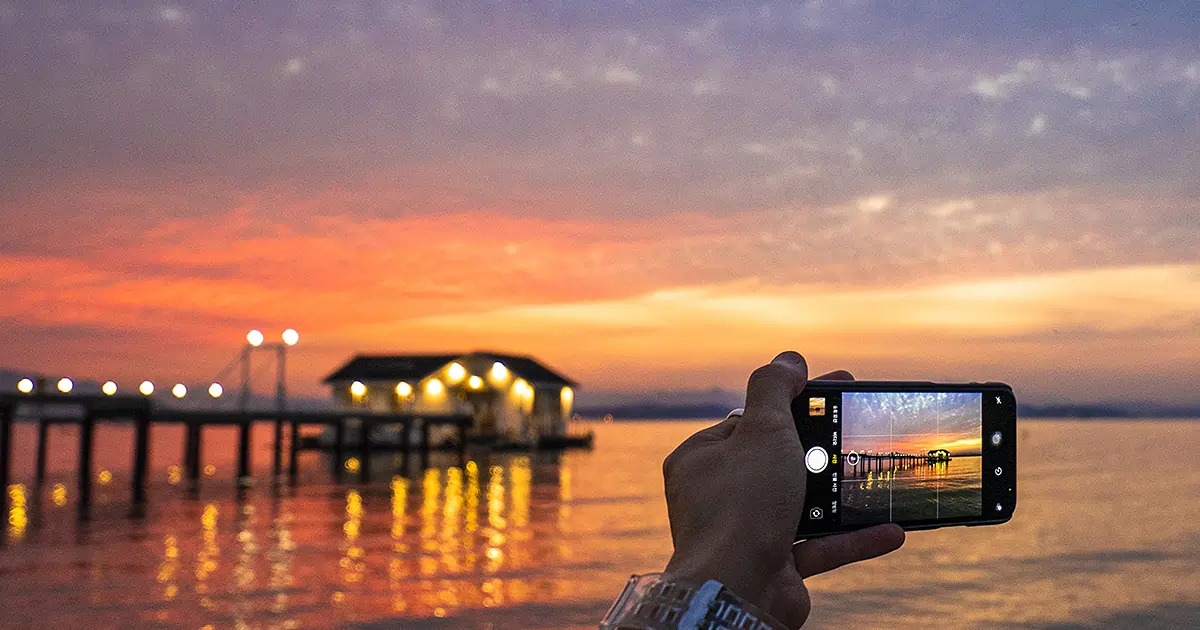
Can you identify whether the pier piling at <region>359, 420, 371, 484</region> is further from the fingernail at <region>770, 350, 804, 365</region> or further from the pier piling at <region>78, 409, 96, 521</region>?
the fingernail at <region>770, 350, 804, 365</region>

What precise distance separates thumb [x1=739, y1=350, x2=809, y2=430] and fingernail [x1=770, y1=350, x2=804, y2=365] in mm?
13

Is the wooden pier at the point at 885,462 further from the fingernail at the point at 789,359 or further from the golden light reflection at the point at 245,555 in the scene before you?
the golden light reflection at the point at 245,555

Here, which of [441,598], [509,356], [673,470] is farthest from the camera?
[509,356]

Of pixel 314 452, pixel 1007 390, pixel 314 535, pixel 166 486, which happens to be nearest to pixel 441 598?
pixel 314 535

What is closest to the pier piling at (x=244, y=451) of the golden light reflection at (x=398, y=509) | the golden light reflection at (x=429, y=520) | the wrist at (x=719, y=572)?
→ the golden light reflection at (x=398, y=509)

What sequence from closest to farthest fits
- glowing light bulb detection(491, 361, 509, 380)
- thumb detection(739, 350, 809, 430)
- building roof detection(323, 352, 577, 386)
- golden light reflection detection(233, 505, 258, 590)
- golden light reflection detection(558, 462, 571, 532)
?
thumb detection(739, 350, 809, 430), golden light reflection detection(233, 505, 258, 590), golden light reflection detection(558, 462, 571, 532), glowing light bulb detection(491, 361, 509, 380), building roof detection(323, 352, 577, 386)

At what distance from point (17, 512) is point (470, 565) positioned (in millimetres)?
16898

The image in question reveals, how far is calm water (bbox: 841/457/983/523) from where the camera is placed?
8.61 feet

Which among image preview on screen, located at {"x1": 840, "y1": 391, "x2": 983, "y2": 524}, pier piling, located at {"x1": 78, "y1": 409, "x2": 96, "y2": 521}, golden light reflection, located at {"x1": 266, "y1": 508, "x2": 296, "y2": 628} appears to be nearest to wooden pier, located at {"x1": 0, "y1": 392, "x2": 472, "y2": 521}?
pier piling, located at {"x1": 78, "y1": 409, "x2": 96, "y2": 521}

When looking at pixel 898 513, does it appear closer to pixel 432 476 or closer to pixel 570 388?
pixel 432 476

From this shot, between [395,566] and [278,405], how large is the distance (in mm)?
26409

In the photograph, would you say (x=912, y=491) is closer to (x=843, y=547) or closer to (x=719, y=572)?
(x=843, y=547)

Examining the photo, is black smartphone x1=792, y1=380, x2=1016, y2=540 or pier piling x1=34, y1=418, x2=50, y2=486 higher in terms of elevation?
black smartphone x1=792, y1=380, x2=1016, y2=540

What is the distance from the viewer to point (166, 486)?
45375 millimetres
